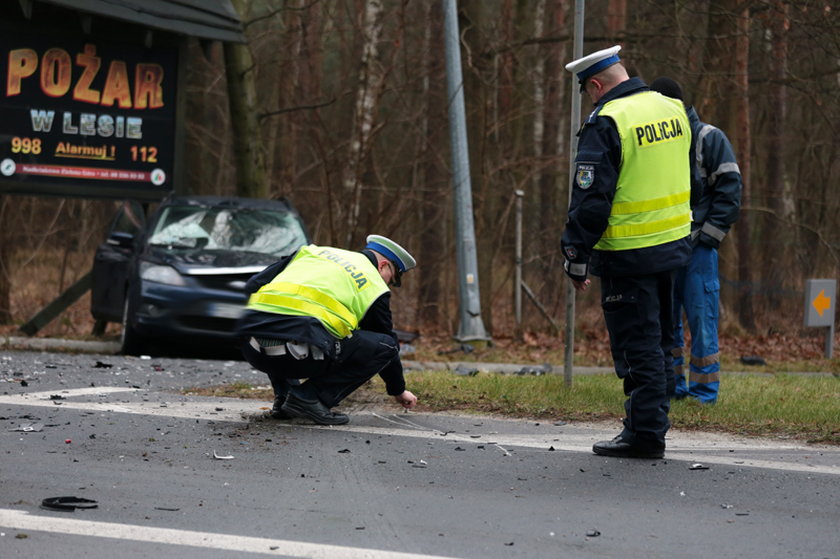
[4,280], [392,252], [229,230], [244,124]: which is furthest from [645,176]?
[4,280]

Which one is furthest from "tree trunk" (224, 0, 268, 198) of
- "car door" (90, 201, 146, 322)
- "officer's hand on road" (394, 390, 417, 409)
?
"officer's hand on road" (394, 390, 417, 409)

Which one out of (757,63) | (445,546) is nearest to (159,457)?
(445,546)

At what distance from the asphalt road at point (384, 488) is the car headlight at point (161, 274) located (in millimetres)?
4284

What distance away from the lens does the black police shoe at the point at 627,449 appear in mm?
6320

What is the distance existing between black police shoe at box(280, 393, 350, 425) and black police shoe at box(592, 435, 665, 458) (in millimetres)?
→ 1640

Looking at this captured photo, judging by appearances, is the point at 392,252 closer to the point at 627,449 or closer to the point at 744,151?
the point at 627,449

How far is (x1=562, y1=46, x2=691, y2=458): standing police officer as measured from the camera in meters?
6.18

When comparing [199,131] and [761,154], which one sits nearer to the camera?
[199,131]

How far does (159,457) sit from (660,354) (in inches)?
101

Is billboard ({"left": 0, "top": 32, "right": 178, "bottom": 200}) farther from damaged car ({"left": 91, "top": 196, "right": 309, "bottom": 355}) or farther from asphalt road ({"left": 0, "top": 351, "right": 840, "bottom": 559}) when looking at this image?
asphalt road ({"left": 0, "top": 351, "right": 840, "bottom": 559})

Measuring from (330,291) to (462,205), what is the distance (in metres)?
8.54

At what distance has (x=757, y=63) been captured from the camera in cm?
1984

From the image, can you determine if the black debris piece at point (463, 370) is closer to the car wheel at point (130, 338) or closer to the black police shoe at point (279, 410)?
the car wheel at point (130, 338)

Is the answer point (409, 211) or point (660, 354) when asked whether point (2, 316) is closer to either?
point (409, 211)
